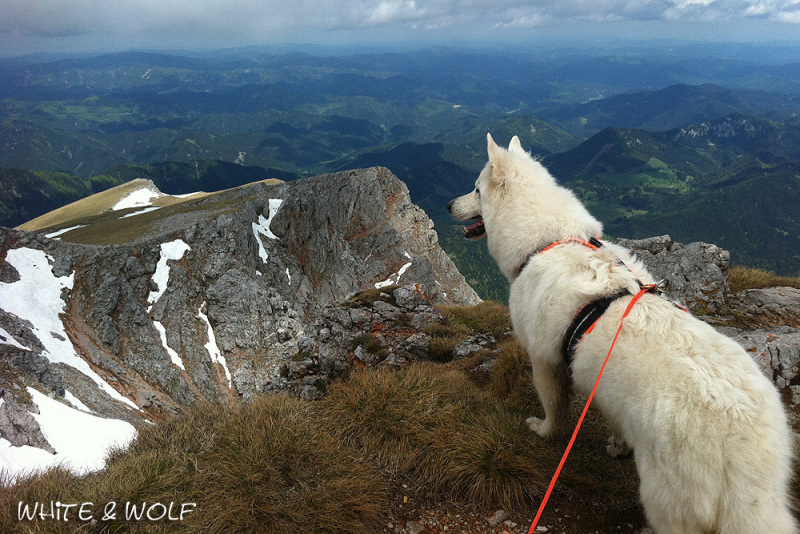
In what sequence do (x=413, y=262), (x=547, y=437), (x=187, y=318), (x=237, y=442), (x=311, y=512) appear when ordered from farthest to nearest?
1. (x=413, y=262)
2. (x=187, y=318)
3. (x=547, y=437)
4. (x=237, y=442)
5. (x=311, y=512)

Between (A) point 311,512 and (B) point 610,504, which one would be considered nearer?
(A) point 311,512

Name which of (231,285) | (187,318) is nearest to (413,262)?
(231,285)

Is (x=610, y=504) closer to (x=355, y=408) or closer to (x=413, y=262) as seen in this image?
(x=355, y=408)

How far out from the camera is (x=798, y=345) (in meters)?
6.79

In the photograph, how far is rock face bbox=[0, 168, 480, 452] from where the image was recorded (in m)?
38.1

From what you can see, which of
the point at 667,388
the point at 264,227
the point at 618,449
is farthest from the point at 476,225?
the point at 264,227

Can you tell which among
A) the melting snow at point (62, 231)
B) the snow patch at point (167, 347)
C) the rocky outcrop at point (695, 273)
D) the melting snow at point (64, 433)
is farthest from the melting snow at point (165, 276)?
the rocky outcrop at point (695, 273)

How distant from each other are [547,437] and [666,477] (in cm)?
220

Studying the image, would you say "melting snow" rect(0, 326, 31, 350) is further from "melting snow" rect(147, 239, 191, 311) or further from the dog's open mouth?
the dog's open mouth

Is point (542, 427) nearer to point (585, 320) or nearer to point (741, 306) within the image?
point (585, 320)

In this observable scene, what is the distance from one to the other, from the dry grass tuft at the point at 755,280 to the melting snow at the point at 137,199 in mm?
135932

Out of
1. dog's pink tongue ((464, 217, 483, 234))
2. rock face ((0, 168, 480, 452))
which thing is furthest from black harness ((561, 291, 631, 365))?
rock face ((0, 168, 480, 452))

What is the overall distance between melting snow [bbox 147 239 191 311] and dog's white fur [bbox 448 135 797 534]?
60766 millimetres

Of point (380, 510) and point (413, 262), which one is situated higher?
point (380, 510)
